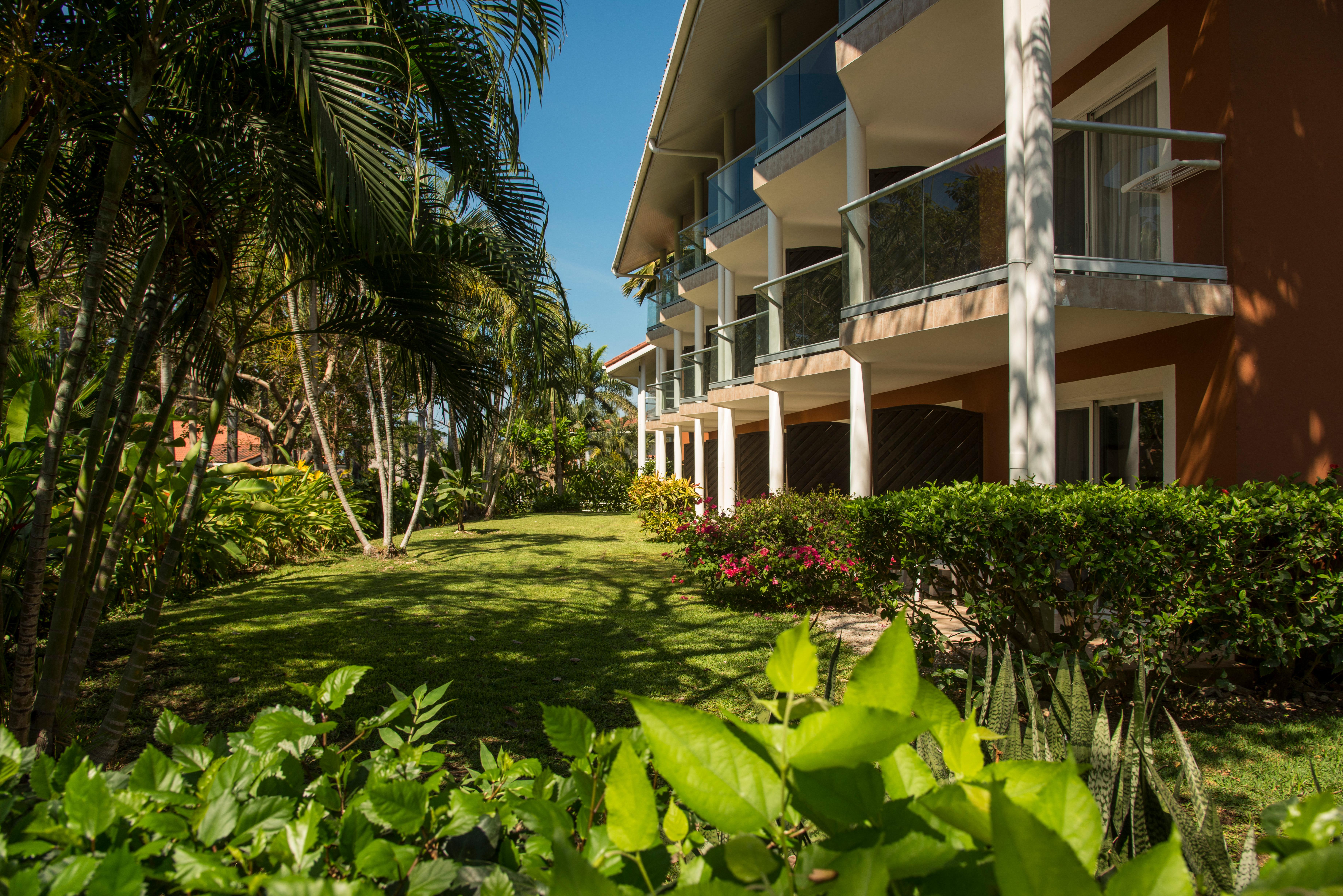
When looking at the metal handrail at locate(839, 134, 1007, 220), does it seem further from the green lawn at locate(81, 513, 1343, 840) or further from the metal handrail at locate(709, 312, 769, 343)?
the green lawn at locate(81, 513, 1343, 840)

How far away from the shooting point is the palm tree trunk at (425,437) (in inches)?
235

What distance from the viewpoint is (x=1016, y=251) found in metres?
6.68

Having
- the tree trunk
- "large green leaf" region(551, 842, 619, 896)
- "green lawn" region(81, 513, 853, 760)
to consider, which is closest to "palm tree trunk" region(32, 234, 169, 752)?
the tree trunk

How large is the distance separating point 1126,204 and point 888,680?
7.85 m

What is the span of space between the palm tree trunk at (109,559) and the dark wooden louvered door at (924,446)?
8.13m

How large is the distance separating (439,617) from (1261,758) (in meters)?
7.38

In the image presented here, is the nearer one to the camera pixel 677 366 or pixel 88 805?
pixel 88 805

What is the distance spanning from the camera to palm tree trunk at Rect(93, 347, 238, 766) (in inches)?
135

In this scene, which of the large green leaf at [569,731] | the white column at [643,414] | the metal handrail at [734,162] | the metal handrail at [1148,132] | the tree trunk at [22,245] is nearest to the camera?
the large green leaf at [569,731]

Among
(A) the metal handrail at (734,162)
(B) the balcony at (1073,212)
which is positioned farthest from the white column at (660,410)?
(B) the balcony at (1073,212)

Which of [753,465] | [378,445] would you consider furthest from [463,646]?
[753,465]

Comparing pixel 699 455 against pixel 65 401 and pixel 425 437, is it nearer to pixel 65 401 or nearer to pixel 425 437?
pixel 425 437

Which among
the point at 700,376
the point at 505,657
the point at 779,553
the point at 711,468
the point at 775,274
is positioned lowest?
the point at 505,657

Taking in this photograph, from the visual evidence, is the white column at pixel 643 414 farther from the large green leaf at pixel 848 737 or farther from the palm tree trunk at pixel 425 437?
the large green leaf at pixel 848 737
